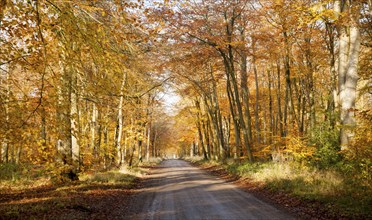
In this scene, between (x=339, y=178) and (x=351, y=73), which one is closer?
(x=339, y=178)

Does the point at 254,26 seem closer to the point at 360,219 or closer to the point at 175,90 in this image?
the point at 175,90

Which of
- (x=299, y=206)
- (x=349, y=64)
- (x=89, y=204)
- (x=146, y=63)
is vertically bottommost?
(x=299, y=206)

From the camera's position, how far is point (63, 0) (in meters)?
5.51

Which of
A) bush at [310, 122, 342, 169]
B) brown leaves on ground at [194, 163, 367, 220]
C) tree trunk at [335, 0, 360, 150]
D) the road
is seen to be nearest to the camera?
brown leaves on ground at [194, 163, 367, 220]

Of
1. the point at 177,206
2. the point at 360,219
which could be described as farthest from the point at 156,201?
the point at 360,219

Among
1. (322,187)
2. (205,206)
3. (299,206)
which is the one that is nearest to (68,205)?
(205,206)

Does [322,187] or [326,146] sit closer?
[322,187]

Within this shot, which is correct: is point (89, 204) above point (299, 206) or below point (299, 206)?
above

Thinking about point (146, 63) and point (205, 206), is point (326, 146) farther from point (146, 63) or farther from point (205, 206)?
point (146, 63)

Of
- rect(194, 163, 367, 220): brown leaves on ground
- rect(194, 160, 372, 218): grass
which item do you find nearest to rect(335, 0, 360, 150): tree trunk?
rect(194, 160, 372, 218): grass

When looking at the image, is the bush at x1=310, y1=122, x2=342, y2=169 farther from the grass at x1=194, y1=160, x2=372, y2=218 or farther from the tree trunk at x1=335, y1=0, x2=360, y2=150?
the tree trunk at x1=335, y1=0, x2=360, y2=150

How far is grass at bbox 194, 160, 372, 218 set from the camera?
7.71m

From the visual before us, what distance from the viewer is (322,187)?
963cm

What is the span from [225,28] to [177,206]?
1459 centimetres
